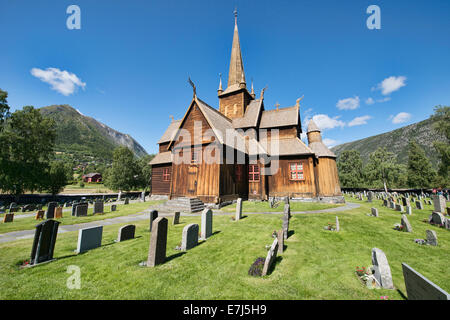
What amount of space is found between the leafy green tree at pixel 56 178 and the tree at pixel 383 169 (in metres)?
66.0

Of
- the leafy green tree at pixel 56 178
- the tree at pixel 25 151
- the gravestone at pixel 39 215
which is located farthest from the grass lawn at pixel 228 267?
the leafy green tree at pixel 56 178

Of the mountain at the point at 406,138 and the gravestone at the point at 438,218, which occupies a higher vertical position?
the mountain at the point at 406,138

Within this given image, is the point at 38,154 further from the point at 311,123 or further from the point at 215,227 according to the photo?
the point at 311,123

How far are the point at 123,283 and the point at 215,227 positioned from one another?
19.5 feet

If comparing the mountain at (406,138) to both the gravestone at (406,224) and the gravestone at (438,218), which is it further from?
the gravestone at (406,224)

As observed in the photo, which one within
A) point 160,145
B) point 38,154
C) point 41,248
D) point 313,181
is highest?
point 160,145

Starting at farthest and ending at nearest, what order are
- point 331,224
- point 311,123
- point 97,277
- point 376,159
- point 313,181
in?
point 376,159, point 311,123, point 313,181, point 331,224, point 97,277

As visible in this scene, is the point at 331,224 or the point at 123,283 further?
the point at 331,224

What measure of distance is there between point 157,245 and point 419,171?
57.8 meters

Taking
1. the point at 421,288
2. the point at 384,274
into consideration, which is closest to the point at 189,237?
the point at 384,274

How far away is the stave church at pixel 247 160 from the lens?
16.9 meters

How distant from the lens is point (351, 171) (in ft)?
176

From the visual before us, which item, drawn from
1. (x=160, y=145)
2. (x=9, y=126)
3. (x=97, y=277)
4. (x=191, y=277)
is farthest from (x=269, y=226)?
(x=9, y=126)

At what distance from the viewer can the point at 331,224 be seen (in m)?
9.73
